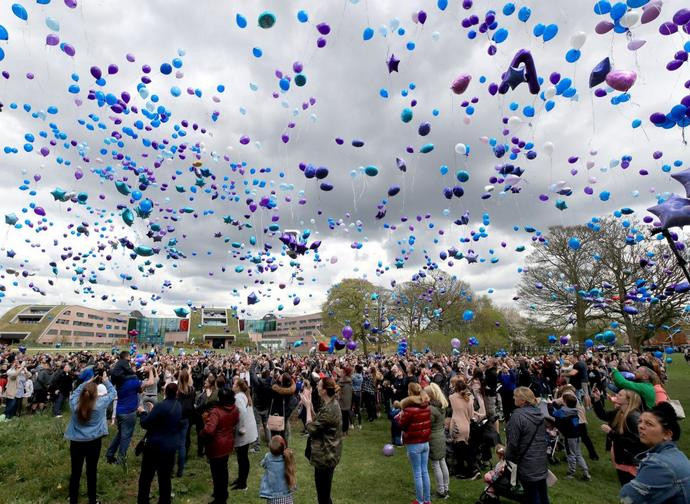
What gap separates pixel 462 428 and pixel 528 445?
2.49 metres

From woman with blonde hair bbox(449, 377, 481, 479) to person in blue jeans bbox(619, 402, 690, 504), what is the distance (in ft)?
13.7

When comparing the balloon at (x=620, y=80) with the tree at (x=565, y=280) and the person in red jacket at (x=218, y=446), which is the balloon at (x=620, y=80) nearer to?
the person in red jacket at (x=218, y=446)

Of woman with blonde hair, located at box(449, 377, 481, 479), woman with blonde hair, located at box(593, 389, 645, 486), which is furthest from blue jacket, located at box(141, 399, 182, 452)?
woman with blonde hair, located at box(593, 389, 645, 486)

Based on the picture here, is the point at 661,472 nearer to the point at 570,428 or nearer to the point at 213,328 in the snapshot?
the point at 570,428

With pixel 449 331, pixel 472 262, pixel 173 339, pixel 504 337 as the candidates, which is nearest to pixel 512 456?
pixel 472 262

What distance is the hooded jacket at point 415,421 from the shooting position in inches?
204

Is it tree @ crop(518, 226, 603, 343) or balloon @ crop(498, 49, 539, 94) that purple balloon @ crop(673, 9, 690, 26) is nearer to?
balloon @ crop(498, 49, 539, 94)

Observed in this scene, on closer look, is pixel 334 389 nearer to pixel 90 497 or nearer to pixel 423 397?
pixel 423 397

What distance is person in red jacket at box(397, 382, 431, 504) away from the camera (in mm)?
5125

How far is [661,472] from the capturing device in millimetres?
2260

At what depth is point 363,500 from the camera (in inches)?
231

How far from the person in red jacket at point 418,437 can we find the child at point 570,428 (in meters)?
2.98

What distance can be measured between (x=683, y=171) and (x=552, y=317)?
22.0 meters

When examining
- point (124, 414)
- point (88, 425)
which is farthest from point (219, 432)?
point (124, 414)
